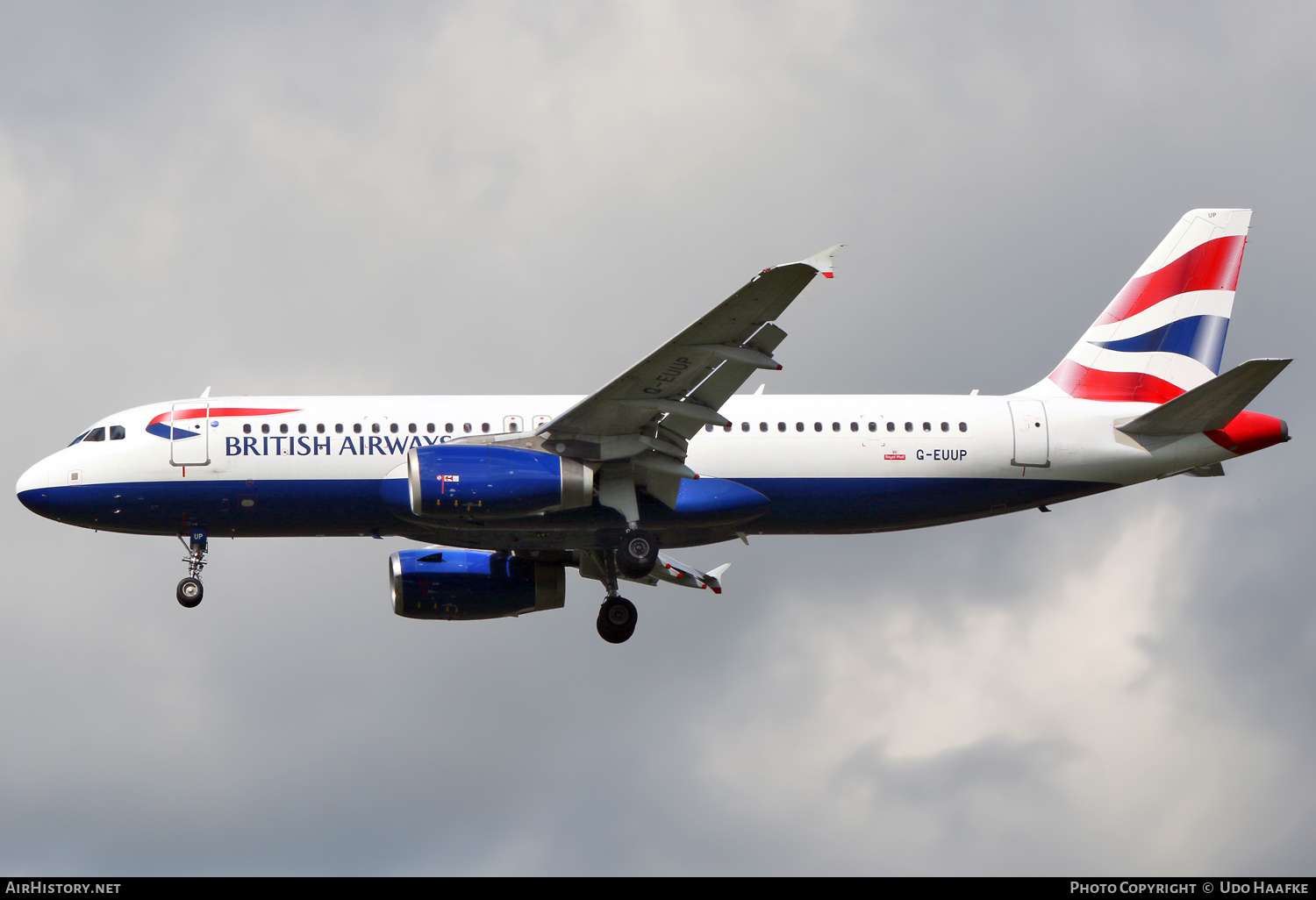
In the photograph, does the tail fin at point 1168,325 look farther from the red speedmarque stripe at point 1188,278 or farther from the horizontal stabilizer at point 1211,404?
the horizontal stabilizer at point 1211,404

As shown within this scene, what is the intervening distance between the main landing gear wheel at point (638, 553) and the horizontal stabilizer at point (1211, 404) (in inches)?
431

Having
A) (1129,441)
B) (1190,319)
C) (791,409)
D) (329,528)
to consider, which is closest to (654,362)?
(791,409)

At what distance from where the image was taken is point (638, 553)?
113ft

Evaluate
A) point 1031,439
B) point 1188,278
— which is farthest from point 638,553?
point 1188,278

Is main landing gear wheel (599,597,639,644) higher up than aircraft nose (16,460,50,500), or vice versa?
aircraft nose (16,460,50,500)

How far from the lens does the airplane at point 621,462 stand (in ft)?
110

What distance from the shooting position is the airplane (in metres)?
33.6

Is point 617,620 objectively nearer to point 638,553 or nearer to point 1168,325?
point 638,553

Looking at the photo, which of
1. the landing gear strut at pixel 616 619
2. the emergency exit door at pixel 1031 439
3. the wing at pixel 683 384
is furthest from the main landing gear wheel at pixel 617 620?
the emergency exit door at pixel 1031 439

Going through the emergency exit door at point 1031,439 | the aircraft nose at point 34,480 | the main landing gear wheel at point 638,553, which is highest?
the aircraft nose at point 34,480

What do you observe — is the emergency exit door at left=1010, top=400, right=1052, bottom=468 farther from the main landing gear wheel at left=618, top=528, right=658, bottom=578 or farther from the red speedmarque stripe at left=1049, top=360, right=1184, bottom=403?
the main landing gear wheel at left=618, top=528, right=658, bottom=578

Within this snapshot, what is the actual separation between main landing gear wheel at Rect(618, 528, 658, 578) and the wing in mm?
1586

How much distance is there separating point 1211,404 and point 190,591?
22.5m

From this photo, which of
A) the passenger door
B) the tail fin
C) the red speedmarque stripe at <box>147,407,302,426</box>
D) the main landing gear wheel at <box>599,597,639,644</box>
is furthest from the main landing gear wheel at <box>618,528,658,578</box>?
the tail fin
